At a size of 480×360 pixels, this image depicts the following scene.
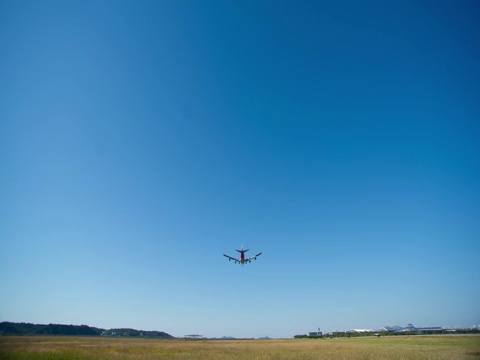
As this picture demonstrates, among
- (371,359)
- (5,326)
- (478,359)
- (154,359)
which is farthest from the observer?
(5,326)

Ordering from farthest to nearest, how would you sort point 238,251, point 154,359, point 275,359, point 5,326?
point 5,326 < point 238,251 < point 154,359 < point 275,359

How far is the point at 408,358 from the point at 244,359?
16338mm

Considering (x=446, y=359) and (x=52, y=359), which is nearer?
(x=446, y=359)

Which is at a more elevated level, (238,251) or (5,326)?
(238,251)

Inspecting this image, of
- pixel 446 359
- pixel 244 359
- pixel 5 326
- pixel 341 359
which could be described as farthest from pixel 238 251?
pixel 5 326

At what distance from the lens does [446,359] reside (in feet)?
87.6

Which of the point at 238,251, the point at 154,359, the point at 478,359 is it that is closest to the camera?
the point at 478,359

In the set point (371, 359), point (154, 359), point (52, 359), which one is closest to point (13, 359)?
point (52, 359)

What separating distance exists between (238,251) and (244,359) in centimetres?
2703

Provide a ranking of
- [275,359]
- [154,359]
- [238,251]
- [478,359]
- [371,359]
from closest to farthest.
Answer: [478,359], [371,359], [275,359], [154,359], [238,251]

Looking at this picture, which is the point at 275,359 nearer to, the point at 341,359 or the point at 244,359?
the point at 244,359

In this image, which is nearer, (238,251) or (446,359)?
(446,359)

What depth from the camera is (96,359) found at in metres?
28.8

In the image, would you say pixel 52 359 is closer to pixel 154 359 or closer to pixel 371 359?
pixel 154 359
